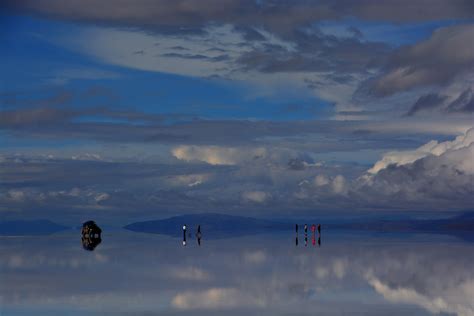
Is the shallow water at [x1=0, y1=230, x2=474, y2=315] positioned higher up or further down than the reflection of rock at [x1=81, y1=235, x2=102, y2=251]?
further down

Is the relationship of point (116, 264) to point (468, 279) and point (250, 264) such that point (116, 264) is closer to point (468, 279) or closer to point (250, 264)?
point (250, 264)

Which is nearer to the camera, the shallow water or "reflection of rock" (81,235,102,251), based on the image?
the shallow water

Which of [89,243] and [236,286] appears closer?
[236,286]

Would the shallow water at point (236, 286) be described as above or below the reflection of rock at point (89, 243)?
below

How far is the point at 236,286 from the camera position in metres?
71.1

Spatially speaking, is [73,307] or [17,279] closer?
[73,307]

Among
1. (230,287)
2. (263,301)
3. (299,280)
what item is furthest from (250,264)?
(263,301)

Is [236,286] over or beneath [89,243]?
beneath

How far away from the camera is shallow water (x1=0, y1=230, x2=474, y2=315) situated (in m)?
57.2

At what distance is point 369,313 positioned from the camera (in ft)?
180

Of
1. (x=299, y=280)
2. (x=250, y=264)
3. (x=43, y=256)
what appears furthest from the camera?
(x=43, y=256)

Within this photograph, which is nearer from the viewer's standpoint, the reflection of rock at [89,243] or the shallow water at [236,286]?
the shallow water at [236,286]

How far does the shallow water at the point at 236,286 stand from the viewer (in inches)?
2253

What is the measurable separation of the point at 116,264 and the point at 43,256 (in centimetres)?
2098
